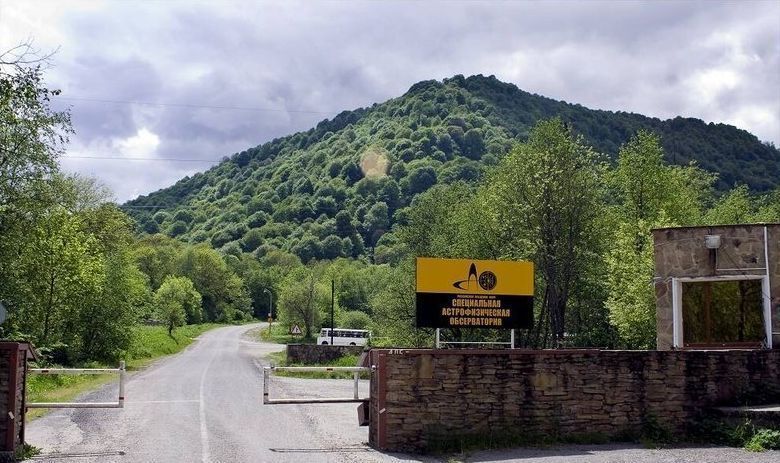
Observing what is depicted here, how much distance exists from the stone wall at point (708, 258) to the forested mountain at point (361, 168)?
9091cm

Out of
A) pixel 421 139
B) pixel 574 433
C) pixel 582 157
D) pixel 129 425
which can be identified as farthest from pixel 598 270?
pixel 421 139

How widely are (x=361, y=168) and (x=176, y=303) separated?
258ft

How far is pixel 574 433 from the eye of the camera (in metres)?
14.1

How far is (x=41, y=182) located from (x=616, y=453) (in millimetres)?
21804

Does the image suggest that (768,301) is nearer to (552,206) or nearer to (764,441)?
(764,441)

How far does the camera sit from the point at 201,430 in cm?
1546

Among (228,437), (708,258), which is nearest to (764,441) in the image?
(708,258)

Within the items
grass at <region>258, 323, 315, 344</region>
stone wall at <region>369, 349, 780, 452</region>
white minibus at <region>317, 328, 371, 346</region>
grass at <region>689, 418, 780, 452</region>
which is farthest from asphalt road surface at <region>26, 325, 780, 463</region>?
grass at <region>258, 323, 315, 344</region>

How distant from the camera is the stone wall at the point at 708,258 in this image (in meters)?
17.4

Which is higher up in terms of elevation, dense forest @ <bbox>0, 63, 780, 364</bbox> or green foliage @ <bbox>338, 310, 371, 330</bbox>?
dense forest @ <bbox>0, 63, 780, 364</bbox>

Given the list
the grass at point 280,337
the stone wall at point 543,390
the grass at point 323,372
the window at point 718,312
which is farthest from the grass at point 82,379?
the grass at point 280,337

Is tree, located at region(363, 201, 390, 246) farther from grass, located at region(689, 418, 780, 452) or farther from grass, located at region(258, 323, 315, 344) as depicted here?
grass, located at region(689, 418, 780, 452)

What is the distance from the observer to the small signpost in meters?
15.2

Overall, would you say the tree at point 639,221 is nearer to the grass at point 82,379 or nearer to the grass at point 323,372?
the grass at point 323,372
